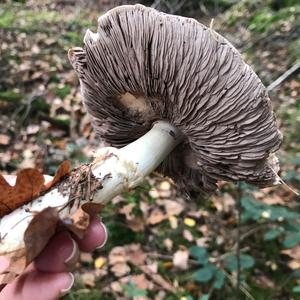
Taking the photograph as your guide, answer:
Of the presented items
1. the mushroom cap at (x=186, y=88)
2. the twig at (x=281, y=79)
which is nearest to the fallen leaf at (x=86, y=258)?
the mushroom cap at (x=186, y=88)

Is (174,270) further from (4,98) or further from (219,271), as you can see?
(4,98)

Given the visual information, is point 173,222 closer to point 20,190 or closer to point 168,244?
point 168,244

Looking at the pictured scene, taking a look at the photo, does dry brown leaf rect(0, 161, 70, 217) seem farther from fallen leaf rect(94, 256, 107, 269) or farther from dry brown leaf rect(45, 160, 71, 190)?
fallen leaf rect(94, 256, 107, 269)

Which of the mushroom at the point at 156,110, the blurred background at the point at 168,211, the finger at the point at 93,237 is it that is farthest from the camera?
the blurred background at the point at 168,211

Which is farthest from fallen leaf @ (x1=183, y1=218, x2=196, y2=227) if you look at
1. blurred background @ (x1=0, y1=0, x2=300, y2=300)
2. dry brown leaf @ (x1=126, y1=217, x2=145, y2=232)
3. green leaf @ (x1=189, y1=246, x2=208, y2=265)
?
green leaf @ (x1=189, y1=246, x2=208, y2=265)

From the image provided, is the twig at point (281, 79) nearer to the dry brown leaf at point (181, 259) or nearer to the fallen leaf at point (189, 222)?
the fallen leaf at point (189, 222)

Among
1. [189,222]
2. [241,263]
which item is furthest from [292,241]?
[189,222]
